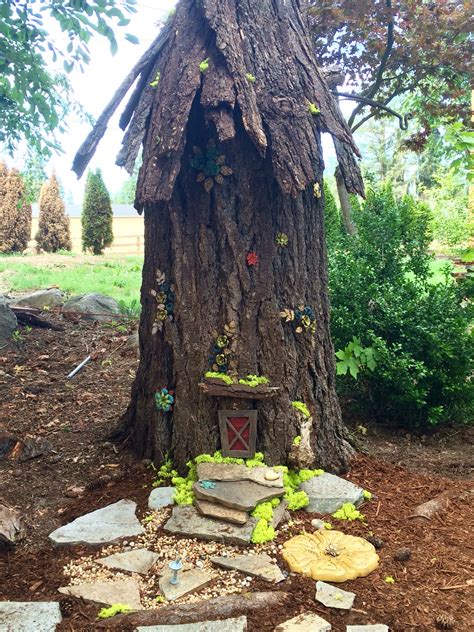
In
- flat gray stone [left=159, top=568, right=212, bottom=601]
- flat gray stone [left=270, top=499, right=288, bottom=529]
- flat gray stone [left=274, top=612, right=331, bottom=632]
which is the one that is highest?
flat gray stone [left=270, top=499, right=288, bottom=529]

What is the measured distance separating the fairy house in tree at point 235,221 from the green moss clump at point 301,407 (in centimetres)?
2

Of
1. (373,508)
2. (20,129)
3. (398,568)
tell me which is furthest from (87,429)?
(20,129)

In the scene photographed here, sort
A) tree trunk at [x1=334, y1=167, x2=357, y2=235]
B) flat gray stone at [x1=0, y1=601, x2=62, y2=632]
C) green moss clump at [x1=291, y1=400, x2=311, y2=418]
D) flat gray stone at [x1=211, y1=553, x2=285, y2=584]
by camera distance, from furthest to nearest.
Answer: tree trunk at [x1=334, y1=167, x2=357, y2=235]
green moss clump at [x1=291, y1=400, x2=311, y2=418]
flat gray stone at [x1=211, y1=553, x2=285, y2=584]
flat gray stone at [x1=0, y1=601, x2=62, y2=632]

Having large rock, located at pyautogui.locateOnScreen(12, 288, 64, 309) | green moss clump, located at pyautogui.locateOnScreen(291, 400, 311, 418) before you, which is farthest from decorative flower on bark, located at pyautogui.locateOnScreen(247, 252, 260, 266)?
large rock, located at pyautogui.locateOnScreen(12, 288, 64, 309)

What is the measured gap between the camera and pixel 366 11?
20.5 ft

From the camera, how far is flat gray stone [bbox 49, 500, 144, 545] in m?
2.86

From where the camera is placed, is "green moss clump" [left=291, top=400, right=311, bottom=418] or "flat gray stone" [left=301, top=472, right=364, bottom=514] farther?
"green moss clump" [left=291, top=400, right=311, bottom=418]

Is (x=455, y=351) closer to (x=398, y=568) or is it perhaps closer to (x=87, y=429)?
(x=398, y=568)

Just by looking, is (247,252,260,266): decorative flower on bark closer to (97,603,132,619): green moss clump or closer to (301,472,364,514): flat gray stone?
(301,472,364,514): flat gray stone

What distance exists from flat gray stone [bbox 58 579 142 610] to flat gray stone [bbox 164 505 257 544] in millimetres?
406

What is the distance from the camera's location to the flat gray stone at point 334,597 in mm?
2272

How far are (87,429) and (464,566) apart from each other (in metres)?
2.87

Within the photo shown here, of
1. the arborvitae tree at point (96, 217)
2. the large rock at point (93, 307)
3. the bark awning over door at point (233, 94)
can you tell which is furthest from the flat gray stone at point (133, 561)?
the arborvitae tree at point (96, 217)

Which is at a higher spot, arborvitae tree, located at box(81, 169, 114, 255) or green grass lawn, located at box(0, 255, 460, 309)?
arborvitae tree, located at box(81, 169, 114, 255)
